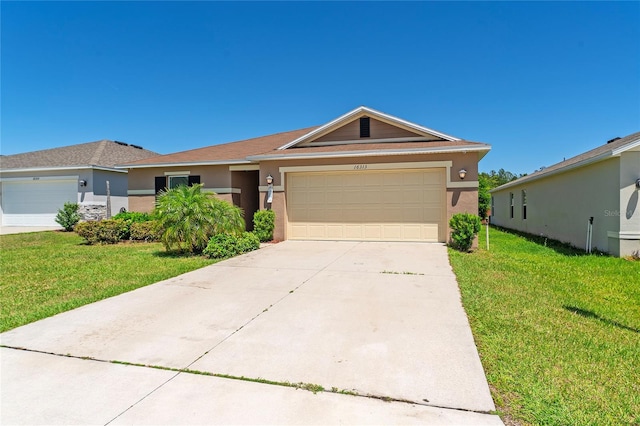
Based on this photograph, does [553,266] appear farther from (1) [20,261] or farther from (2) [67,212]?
(2) [67,212]

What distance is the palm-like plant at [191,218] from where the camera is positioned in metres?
9.10

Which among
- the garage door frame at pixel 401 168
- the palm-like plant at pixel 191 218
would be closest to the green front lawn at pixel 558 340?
the garage door frame at pixel 401 168

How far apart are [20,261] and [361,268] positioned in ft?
29.0

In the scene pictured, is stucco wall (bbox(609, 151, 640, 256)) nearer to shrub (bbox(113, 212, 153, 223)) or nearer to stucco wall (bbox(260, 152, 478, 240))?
stucco wall (bbox(260, 152, 478, 240))

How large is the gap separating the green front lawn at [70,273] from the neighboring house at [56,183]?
23.4 feet

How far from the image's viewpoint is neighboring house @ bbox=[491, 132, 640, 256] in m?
9.00

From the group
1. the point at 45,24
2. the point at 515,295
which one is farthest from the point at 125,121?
the point at 515,295

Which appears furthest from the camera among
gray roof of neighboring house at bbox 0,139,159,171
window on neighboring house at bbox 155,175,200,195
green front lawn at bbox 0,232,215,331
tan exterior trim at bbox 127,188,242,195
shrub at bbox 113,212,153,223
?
gray roof of neighboring house at bbox 0,139,159,171

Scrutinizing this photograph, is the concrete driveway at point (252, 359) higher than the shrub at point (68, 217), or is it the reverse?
the shrub at point (68, 217)

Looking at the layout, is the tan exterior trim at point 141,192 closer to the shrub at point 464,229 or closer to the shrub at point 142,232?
the shrub at point 142,232

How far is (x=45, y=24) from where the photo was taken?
11922 mm

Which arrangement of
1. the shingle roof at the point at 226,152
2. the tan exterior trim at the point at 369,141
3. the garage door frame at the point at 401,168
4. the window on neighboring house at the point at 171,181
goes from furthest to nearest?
1. the window on neighboring house at the point at 171,181
2. the shingle roof at the point at 226,152
3. the tan exterior trim at the point at 369,141
4. the garage door frame at the point at 401,168

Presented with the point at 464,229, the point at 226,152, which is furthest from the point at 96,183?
the point at 464,229

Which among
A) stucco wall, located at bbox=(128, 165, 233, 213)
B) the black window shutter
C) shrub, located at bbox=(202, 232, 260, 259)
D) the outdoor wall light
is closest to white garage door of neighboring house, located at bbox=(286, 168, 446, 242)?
the outdoor wall light
